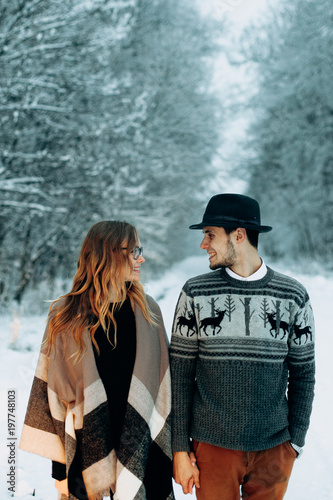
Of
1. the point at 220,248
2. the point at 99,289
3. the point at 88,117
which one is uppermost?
the point at 88,117

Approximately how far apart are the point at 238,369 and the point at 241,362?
4 centimetres

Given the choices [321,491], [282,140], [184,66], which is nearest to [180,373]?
[321,491]

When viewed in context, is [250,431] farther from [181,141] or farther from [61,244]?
[181,141]

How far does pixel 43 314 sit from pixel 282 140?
16215mm

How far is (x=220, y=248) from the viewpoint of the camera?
235cm

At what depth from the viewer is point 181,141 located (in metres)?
18.7

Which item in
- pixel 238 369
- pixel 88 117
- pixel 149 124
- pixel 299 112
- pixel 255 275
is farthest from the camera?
pixel 299 112

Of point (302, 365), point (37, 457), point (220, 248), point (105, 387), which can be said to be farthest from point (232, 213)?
point (37, 457)

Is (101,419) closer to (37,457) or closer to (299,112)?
(37,457)

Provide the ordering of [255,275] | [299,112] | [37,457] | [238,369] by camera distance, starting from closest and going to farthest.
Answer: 1. [238,369]
2. [255,275]
3. [37,457]
4. [299,112]

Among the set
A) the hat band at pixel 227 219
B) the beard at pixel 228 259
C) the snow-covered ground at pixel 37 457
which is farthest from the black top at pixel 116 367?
the snow-covered ground at pixel 37 457

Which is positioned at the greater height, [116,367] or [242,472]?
[116,367]

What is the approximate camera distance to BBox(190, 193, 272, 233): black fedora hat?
90.7 inches

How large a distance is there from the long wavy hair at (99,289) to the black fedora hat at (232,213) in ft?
1.43
